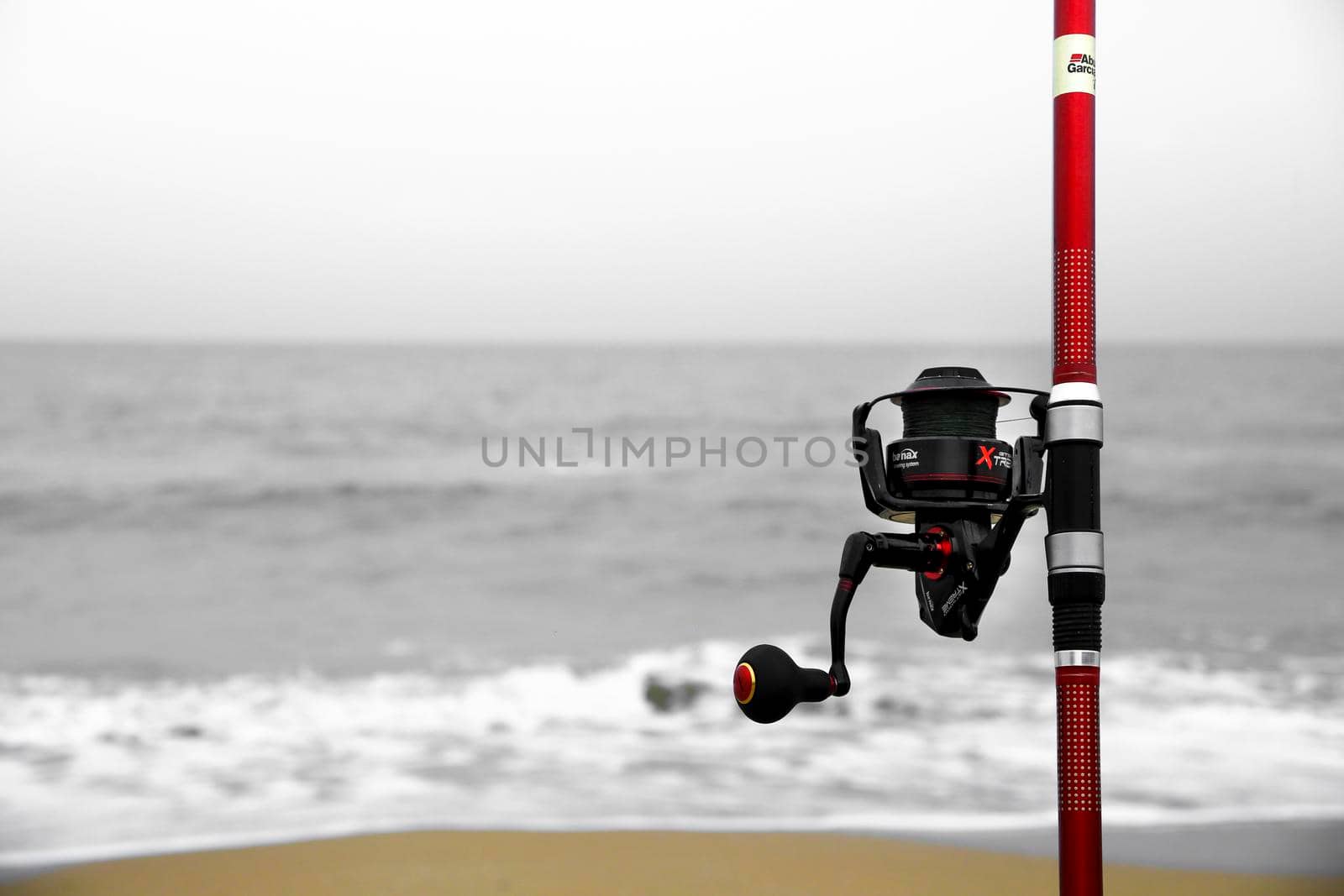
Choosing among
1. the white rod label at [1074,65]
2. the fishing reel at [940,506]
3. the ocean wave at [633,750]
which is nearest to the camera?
the white rod label at [1074,65]

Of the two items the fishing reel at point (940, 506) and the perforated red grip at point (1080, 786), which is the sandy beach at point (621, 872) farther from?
the perforated red grip at point (1080, 786)

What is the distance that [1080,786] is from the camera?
1.88 meters

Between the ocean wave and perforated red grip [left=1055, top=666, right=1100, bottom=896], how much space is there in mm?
3073

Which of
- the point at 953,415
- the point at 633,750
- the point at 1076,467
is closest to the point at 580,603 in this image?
the point at 633,750

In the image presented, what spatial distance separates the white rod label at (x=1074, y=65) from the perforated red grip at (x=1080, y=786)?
0.81 metres

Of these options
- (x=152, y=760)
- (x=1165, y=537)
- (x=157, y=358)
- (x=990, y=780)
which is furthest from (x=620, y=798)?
(x=157, y=358)


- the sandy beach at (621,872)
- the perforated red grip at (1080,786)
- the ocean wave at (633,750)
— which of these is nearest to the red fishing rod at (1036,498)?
the perforated red grip at (1080,786)

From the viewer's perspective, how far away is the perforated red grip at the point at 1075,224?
193 cm

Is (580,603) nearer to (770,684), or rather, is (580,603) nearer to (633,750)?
(633,750)

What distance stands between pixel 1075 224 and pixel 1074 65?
0.77 ft

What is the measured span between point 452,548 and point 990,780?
6.96 meters

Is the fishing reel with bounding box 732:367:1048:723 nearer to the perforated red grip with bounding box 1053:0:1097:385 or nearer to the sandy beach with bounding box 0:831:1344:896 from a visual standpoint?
the perforated red grip with bounding box 1053:0:1097:385

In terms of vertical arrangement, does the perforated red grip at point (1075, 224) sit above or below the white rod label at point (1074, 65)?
below

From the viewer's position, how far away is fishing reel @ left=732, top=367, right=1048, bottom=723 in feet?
6.91
